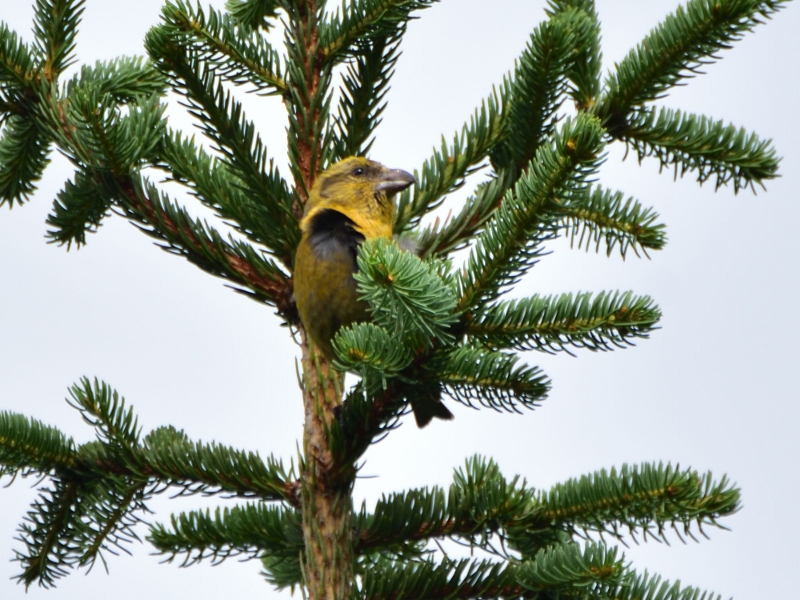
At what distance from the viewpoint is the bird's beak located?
3.45m

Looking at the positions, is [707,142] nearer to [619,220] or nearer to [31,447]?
[619,220]

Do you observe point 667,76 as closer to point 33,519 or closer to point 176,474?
point 176,474

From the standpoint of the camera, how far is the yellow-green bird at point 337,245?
2846 mm

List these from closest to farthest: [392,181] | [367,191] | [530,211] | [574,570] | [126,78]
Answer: [530,211], [574,570], [126,78], [392,181], [367,191]

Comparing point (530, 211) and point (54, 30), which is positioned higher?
point (54, 30)

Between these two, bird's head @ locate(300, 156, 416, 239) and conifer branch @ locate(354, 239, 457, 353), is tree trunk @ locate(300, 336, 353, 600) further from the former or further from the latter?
bird's head @ locate(300, 156, 416, 239)

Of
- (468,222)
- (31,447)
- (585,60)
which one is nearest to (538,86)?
(585,60)

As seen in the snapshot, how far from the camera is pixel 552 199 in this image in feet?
5.80

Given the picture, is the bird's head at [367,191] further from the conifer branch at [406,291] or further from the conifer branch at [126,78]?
the conifer branch at [406,291]

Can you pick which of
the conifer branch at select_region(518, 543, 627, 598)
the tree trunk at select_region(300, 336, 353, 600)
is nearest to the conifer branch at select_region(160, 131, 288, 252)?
the tree trunk at select_region(300, 336, 353, 600)

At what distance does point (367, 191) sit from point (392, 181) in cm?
14

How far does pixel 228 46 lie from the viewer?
259 centimetres

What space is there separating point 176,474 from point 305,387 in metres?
0.43

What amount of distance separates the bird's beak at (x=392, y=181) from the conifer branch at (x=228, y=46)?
769mm
